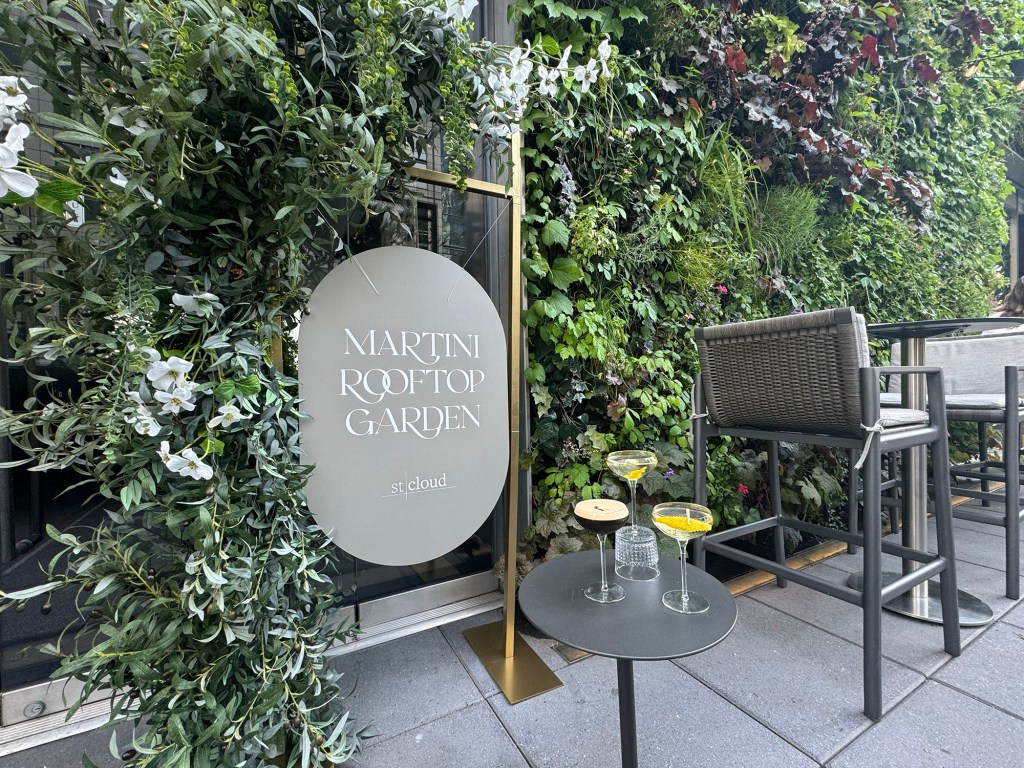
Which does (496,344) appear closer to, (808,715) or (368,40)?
(368,40)

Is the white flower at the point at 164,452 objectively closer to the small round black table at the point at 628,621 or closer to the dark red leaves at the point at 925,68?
the small round black table at the point at 628,621

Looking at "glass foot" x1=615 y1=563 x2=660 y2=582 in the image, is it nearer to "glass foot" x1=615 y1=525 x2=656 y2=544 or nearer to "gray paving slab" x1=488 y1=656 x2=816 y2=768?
"glass foot" x1=615 y1=525 x2=656 y2=544

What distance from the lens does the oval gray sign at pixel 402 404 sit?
3.89 feet

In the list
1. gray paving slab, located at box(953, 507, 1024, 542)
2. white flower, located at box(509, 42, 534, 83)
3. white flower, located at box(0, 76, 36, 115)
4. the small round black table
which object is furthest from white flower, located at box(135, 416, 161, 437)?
gray paving slab, located at box(953, 507, 1024, 542)

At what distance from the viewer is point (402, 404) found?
130 centimetres

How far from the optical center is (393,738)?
1.21 m

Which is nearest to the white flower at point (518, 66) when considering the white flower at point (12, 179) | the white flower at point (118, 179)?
the white flower at point (118, 179)

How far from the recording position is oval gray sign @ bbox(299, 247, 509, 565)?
119 cm

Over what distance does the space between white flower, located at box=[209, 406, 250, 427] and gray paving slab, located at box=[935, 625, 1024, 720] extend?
210 centimetres

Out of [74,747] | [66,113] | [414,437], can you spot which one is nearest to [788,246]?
[414,437]

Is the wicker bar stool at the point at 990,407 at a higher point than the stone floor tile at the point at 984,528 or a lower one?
higher

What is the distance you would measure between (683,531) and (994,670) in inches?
53.9

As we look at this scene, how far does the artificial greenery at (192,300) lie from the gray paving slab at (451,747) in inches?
9.4

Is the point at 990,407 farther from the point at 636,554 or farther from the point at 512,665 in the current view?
the point at 512,665
